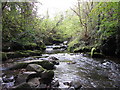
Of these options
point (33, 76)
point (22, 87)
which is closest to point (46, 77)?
point (33, 76)

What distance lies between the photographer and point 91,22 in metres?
10.7

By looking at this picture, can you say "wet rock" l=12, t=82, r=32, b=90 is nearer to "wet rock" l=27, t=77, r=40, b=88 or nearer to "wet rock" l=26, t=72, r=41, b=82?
"wet rock" l=27, t=77, r=40, b=88

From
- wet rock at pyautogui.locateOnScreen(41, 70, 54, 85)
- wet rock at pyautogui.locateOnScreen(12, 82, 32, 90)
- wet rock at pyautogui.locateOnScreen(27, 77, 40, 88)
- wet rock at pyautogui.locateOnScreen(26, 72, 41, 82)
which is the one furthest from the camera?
wet rock at pyautogui.locateOnScreen(41, 70, 54, 85)

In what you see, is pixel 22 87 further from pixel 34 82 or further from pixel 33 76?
pixel 33 76

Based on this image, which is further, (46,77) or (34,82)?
(46,77)

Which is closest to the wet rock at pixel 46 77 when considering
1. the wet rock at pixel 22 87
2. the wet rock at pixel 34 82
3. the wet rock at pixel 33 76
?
the wet rock at pixel 33 76

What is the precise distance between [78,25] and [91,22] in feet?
6.42

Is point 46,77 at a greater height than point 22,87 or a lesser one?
lesser

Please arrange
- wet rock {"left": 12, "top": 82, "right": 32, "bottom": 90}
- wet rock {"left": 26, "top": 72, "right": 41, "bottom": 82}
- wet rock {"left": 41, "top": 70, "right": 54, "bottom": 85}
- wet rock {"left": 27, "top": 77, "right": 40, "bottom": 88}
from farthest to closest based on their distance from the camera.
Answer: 1. wet rock {"left": 41, "top": 70, "right": 54, "bottom": 85}
2. wet rock {"left": 26, "top": 72, "right": 41, "bottom": 82}
3. wet rock {"left": 27, "top": 77, "right": 40, "bottom": 88}
4. wet rock {"left": 12, "top": 82, "right": 32, "bottom": 90}

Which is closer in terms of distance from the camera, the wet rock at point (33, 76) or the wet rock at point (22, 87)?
the wet rock at point (22, 87)

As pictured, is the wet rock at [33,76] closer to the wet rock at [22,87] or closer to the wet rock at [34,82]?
the wet rock at [34,82]

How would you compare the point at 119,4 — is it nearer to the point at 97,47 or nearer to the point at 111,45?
the point at 111,45

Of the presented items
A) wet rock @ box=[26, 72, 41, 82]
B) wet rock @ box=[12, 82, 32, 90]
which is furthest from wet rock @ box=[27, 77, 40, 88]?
wet rock @ box=[12, 82, 32, 90]

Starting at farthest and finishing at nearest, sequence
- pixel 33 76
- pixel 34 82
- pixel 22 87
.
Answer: pixel 33 76 < pixel 34 82 < pixel 22 87
